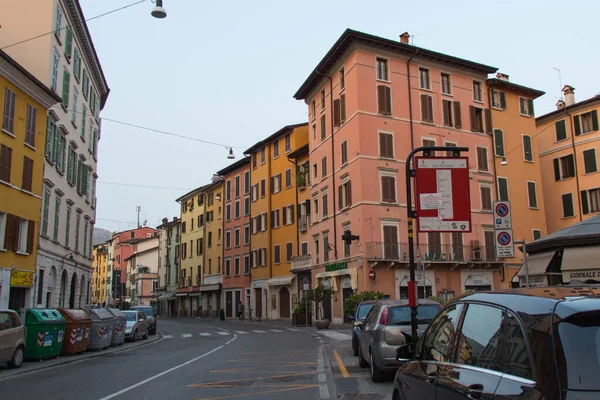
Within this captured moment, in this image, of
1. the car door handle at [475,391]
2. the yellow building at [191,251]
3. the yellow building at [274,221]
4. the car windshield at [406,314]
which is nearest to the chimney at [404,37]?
the yellow building at [274,221]

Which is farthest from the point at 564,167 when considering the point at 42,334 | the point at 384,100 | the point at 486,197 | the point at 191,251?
the point at 191,251

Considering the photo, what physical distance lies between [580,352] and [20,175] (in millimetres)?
24632

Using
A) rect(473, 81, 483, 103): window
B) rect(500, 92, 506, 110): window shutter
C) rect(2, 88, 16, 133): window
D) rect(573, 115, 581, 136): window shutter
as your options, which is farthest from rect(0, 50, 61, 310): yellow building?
rect(573, 115, 581, 136): window shutter

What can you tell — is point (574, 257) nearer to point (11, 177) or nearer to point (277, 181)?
point (11, 177)

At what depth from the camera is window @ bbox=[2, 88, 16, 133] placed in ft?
73.1

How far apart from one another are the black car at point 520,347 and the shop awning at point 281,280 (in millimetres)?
43114

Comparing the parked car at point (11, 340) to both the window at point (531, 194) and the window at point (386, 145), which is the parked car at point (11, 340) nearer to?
the window at point (386, 145)

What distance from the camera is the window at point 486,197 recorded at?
131ft

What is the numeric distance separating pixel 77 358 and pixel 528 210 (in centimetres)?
3480

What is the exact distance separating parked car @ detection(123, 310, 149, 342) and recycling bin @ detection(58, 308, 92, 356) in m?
6.57

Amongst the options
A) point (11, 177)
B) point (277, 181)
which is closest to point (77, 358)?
point (11, 177)

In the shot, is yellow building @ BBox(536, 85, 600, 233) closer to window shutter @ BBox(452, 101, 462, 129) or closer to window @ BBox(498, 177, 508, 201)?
window @ BBox(498, 177, 508, 201)

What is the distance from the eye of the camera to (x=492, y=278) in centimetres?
3909

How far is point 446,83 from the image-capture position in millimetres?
40406
